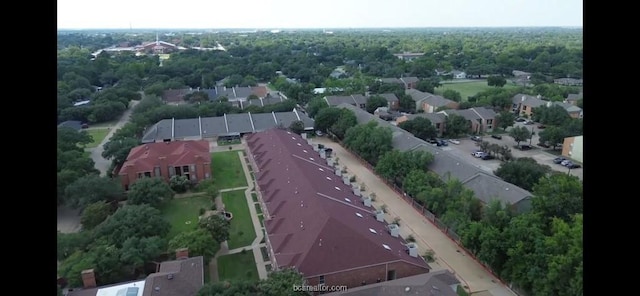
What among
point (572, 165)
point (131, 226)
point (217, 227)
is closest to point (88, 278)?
point (131, 226)

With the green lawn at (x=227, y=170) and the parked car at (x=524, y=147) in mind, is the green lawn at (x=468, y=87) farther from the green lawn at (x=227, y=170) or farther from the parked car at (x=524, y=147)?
the green lawn at (x=227, y=170)

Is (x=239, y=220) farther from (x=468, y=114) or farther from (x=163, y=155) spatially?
(x=468, y=114)

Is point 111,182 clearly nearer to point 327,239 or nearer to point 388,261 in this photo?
point 327,239

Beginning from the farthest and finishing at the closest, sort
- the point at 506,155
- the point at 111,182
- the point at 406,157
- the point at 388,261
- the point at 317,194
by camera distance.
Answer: the point at 506,155
the point at 406,157
the point at 111,182
the point at 317,194
the point at 388,261

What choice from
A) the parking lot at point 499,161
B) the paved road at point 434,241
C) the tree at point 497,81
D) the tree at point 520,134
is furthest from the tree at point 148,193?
the tree at point 497,81

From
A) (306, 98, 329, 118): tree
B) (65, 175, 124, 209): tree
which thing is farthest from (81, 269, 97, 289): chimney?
(306, 98, 329, 118): tree

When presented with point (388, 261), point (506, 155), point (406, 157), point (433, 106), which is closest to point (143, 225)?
point (388, 261)

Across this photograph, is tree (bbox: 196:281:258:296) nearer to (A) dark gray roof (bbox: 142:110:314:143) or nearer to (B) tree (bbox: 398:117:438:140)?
(A) dark gray roof (bbox: 142:110:314:143)
